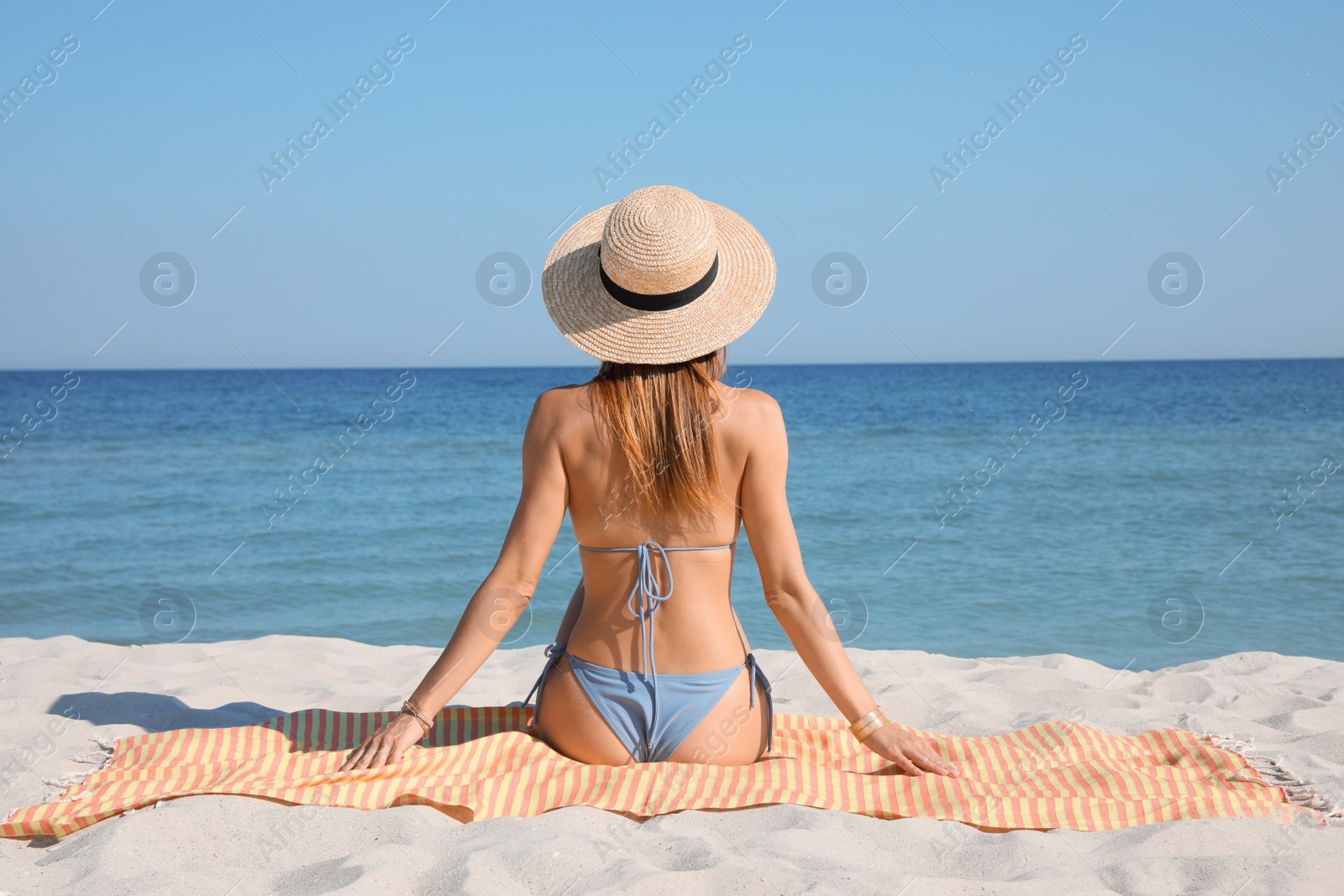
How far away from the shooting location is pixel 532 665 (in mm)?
4559

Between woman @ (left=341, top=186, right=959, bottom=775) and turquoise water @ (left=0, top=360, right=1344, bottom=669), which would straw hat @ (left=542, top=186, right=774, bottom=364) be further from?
turquoise water @ (left=0, top=360, right=1344, bottom=669)

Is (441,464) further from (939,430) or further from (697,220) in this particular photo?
(697,220)

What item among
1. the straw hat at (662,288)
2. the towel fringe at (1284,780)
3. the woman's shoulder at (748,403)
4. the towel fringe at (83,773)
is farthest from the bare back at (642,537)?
the towel fringe at (1284,780)

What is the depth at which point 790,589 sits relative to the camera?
255 cm

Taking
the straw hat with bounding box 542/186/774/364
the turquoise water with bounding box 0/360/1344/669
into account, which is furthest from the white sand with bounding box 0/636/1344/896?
the turquoise water with bounding box 0/360/1344/669

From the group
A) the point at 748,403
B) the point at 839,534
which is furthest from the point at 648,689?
the point at 839,534

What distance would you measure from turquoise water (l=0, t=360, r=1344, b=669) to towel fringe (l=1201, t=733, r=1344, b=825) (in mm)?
1861

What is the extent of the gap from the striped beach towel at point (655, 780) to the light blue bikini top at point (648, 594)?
1.00 feet

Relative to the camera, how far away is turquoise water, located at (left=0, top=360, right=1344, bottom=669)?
614 cm

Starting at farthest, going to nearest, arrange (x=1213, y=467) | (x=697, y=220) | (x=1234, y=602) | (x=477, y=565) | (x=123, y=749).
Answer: (x=1213, y=467)
(x=477, y=565)
(x=1234, y=602)
(x=123, y=749)
(x=697, y=220)

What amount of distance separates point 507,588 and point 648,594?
14.4 inches

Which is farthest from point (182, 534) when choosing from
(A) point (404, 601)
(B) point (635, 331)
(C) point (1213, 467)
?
(C) point (1213, 467)

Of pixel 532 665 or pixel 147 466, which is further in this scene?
pixel 147 466

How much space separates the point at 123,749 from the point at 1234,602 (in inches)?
259
